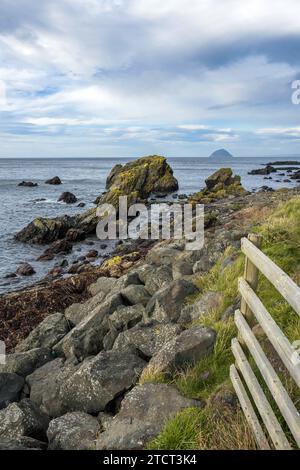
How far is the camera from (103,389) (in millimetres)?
6727

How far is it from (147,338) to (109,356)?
3.31 feet

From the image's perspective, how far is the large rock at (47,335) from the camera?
11180mm

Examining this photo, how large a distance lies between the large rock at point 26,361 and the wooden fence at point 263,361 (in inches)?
220

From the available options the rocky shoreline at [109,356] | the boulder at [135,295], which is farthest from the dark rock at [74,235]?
the boulder at [135,295]

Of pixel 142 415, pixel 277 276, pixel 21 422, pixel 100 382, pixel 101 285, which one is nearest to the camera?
pixel 277 276

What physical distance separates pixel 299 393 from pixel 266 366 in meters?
0.63

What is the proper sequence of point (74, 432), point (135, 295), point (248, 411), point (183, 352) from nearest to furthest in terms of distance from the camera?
point (248, 411) → point (74, 432) → point (183, 352) → point (135, 295)

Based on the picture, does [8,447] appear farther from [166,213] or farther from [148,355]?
[166,213]

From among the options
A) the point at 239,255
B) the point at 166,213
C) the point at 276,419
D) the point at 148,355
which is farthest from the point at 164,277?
the point at 166,213

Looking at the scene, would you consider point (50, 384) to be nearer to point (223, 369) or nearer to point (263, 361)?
point (223, 369)

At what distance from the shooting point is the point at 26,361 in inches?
379

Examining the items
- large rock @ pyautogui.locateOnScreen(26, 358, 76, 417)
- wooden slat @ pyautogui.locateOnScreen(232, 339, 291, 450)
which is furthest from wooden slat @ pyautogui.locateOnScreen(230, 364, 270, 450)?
large rock @ pyautogui.locateOnScreen(26, 358, 76, 417)

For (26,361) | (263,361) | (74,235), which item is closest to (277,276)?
(263,361)

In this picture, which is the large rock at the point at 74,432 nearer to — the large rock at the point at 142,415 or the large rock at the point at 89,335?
the large rock at the point at 142,415
